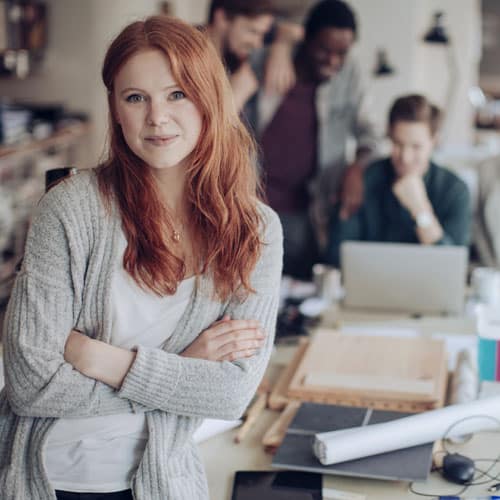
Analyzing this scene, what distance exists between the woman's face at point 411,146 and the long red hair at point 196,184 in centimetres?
138

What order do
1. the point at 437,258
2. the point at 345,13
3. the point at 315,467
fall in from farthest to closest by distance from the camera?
1. the point at 345,13
2. the point at 437,258
3. the point at 315,467

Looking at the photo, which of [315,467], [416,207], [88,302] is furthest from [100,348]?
[416,207]

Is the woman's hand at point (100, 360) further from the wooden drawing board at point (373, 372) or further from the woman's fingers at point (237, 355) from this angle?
the wooden drawing board at point (373, 372)

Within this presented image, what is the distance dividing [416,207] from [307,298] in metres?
0.51

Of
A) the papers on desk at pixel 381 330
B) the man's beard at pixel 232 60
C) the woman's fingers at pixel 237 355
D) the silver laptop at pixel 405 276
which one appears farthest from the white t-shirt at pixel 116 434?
the man's beard at pixel 232 60

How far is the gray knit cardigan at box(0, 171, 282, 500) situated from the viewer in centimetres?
123

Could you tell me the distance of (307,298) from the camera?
8.15 ft

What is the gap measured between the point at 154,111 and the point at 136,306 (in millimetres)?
307

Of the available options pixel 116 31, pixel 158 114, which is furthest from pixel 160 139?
pixel 116 31

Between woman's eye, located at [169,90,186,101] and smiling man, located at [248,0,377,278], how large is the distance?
1863mm

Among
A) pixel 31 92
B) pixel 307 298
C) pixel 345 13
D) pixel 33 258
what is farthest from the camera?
pixel 31 92

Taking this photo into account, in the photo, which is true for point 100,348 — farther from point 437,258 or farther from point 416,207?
point 416,207

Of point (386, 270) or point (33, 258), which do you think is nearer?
point (33, 258)

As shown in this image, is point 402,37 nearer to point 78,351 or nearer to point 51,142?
point 51,142
